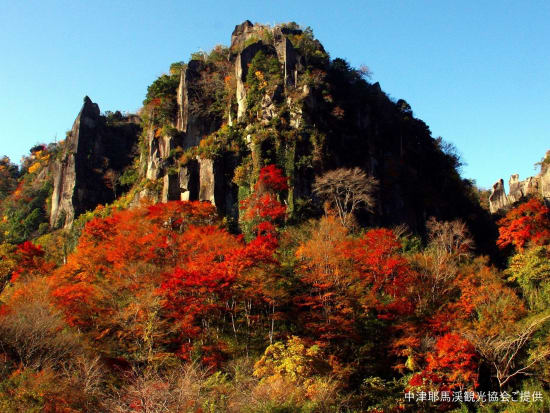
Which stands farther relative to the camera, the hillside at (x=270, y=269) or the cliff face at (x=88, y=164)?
the cliff face at (x=88, y=164)

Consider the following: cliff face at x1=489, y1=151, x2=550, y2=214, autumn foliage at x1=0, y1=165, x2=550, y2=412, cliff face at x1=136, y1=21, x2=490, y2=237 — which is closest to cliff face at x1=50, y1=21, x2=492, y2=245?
cliff face at x1=136, y1=21, x2=490, y2=237

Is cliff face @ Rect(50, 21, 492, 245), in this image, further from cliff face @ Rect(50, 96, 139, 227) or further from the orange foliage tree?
the orange foliage tree

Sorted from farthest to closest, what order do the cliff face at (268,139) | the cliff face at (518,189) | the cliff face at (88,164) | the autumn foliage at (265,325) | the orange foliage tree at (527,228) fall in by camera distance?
the cliff face at (88,164)
the cliff face at (518,189)
the cliff face at (268,139)
the orange foliage tree at (527,228)
the autumn foliage at (265,325)

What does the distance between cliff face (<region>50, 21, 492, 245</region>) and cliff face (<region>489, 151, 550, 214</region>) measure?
19.0ft

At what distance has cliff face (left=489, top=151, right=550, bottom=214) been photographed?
52.6m

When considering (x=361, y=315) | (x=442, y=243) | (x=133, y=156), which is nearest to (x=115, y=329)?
(x=361, y=315)

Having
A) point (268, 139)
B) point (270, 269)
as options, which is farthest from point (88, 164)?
point (270, 269)

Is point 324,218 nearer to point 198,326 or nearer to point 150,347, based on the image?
point 198,326

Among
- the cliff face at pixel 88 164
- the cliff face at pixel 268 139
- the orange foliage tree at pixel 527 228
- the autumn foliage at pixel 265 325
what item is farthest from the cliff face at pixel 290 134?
the cliff face at pixel 88 164

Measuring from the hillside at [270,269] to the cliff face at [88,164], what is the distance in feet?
1.10

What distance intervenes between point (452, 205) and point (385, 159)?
35.0 ft

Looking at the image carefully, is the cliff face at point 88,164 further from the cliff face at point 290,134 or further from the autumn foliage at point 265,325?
the autumn foliage at point 265,325

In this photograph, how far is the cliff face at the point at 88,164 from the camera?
5366 cm

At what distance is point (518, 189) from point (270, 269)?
45.0 meters
